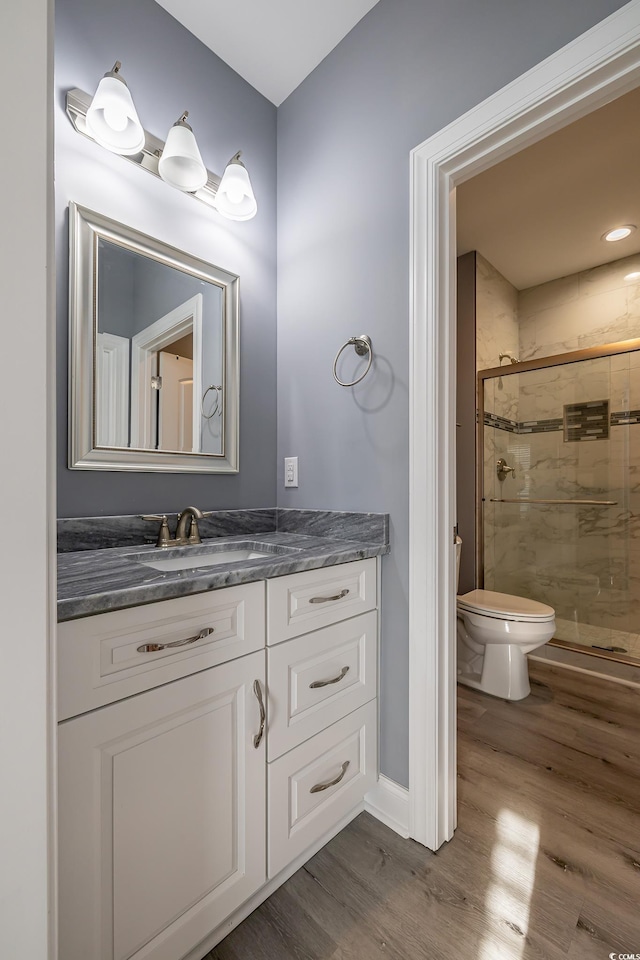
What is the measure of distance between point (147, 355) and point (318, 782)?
4.62 ft

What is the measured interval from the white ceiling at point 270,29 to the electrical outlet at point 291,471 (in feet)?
5.05

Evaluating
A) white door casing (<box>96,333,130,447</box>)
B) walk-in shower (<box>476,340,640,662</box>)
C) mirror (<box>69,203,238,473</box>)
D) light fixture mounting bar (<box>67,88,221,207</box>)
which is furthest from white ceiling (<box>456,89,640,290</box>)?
white door casing (<box>96,333,130,447</box>)

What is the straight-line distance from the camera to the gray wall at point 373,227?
3.97 ft

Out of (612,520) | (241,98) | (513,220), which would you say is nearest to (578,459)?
(612,520)

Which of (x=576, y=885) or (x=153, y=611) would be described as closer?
(x=153, y=611)

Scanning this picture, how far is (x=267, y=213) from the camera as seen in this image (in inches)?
71.3

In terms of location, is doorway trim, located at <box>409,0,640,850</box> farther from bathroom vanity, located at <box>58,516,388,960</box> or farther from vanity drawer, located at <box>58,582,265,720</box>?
vanity drawer, located at <box>58,582,265,720</box>

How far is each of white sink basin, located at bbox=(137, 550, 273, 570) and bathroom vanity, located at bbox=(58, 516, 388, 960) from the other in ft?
0.35

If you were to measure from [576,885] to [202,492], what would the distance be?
5.22 feet

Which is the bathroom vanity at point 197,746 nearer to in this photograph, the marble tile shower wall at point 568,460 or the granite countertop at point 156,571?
the granite countertop at point 156,571

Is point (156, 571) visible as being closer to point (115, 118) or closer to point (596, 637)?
point (115, 118)

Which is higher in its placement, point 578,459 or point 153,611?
point 578,459

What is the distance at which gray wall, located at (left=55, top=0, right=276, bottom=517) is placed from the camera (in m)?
1.25

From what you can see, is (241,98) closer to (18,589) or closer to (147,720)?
(18,589)
